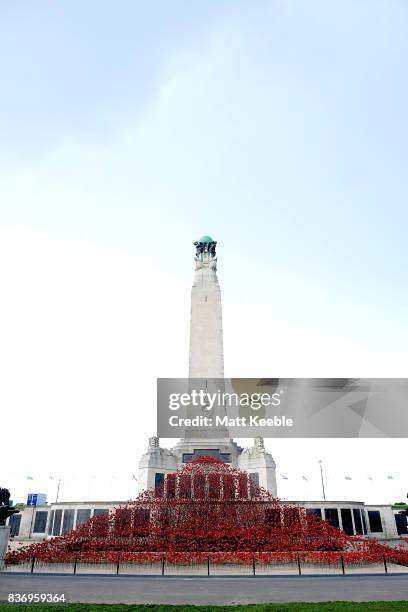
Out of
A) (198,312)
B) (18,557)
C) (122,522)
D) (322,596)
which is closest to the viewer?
(322,596)

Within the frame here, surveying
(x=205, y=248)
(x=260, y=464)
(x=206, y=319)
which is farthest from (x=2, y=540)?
(x=205, y=248)

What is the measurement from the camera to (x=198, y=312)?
54.7 metres

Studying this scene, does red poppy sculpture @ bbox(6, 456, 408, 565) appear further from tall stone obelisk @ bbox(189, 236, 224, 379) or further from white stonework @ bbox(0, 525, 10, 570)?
tall stone obelisk @ bbox(189, 236, 224, 379)

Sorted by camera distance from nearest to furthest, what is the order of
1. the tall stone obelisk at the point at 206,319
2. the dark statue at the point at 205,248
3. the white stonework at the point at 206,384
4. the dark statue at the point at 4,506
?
the dark statue at the point at 4,506, the white stonework at the point at 206,384, the tall stone obelisk at the point at 206,319, the dark statue at the point at 205,248

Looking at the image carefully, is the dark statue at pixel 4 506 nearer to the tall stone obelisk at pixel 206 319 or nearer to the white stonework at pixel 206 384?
the white stonework at pixel 206 384

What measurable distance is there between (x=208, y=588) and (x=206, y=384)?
3339 centimetres

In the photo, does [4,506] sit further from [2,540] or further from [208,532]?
[208,532]

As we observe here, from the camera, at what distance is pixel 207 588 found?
54.3ft

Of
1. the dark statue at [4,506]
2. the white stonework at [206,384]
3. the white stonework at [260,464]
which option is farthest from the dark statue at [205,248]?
the dark statue at [4,506]

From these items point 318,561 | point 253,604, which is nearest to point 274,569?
point 318,561

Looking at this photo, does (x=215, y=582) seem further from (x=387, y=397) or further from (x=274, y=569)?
(x=387, y=397)

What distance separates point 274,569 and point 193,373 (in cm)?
2951

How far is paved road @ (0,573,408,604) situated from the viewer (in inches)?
575

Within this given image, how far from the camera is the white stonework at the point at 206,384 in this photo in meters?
42.7
